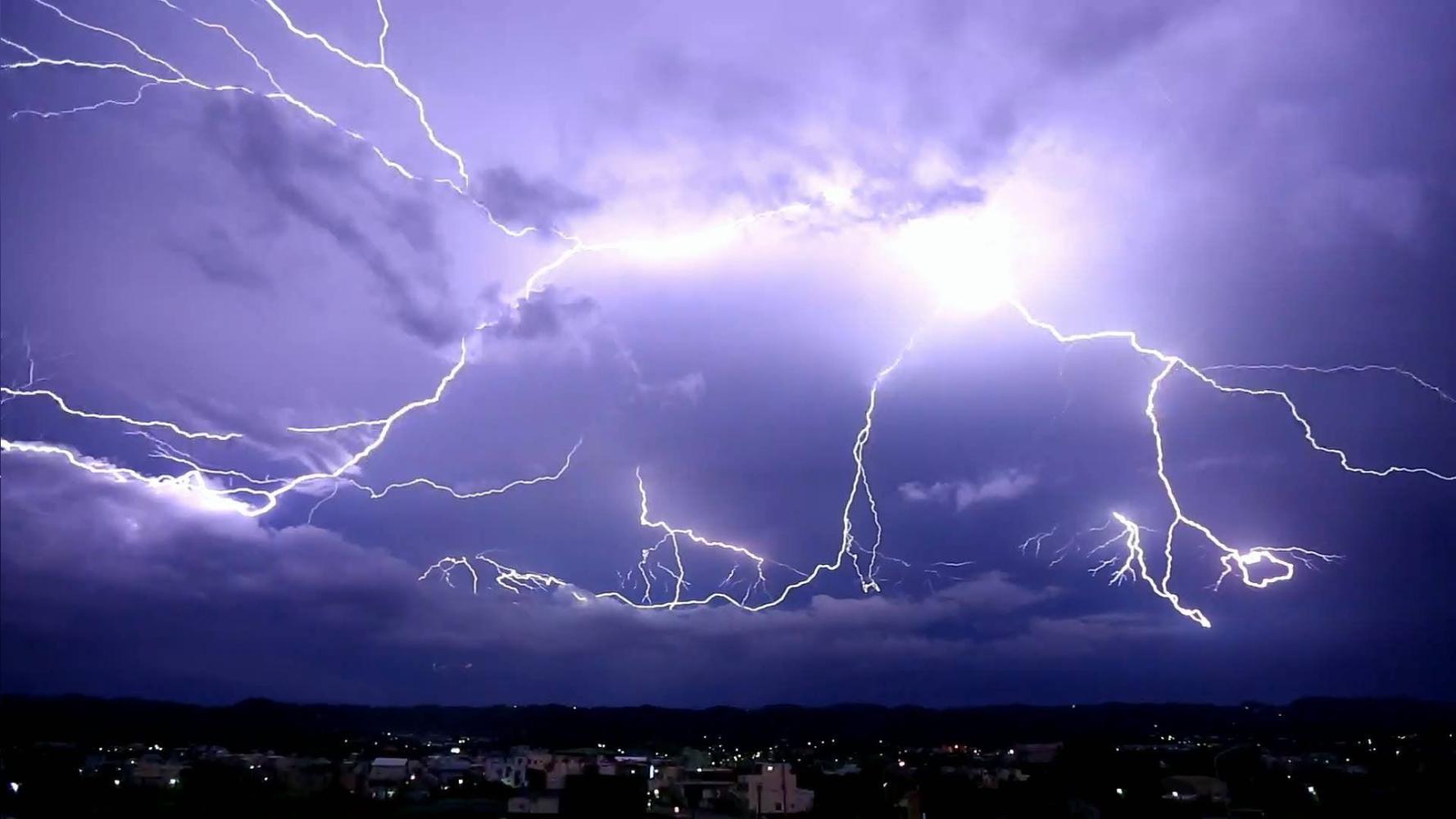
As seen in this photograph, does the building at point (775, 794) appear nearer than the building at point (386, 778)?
Yes

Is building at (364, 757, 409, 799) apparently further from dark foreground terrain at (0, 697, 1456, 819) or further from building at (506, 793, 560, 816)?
building at (506, 793, 560, 816)

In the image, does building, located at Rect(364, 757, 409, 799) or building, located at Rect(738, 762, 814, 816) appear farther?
building, located at Rect(364, 757, 409, 799)

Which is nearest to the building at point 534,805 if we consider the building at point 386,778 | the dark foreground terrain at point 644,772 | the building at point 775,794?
the dark foreground terrain at point 644,772

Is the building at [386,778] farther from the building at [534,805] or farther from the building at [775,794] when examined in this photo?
the building at [775,794]

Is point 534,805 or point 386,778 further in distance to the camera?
point 386,778

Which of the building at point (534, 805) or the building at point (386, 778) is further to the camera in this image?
the building at point (386, 778)

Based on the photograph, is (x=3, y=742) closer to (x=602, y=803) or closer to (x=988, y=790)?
(x=602, y=803)

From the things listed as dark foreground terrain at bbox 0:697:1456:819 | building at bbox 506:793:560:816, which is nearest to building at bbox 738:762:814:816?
dark foreground terrain at bbox 0:697:1456:819

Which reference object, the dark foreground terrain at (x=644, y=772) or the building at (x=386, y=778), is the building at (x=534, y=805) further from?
the building at (x=386, y=778)

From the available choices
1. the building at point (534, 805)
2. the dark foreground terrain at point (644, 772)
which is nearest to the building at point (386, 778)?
the dark foreground terrain at point (644, 772)

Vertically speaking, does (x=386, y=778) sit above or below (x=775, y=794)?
above

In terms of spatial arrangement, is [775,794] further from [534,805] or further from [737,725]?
[737,725]

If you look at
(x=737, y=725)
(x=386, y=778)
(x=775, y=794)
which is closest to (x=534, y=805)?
(x=775, y=794)
